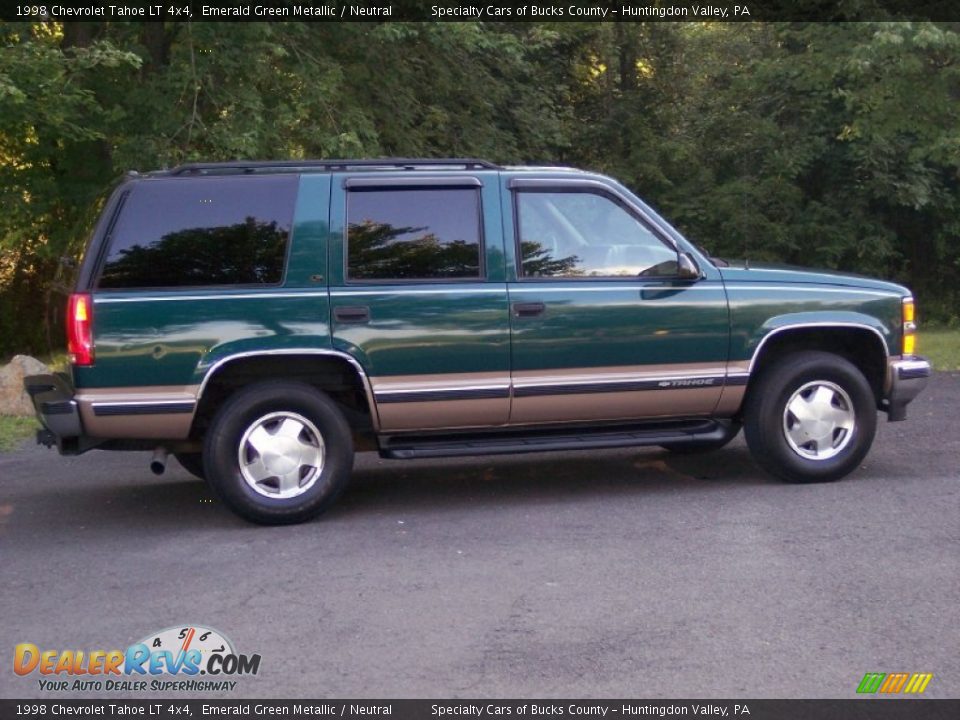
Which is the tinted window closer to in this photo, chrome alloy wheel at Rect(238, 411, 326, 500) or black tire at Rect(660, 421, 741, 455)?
chrome alloy wheel at Rect(238, 411, 326, 500)

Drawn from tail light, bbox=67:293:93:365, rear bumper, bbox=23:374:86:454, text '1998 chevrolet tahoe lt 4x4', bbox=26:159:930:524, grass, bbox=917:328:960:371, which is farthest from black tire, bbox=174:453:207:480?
grass, bbox=917:328:960:371

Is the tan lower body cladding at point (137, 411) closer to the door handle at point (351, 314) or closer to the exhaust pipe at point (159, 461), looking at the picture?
the exhaust pipe at point (159, 461)

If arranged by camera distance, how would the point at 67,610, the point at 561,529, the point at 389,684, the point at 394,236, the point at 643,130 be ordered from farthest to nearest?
Result: the point at 643,130, the point at 394,236, the point at 561,529, the point at 67,610, the point at 389,684

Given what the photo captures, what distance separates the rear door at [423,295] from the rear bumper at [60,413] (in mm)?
1522

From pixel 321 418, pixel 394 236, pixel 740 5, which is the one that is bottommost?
pixel 321 418

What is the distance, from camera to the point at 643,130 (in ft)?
71.3

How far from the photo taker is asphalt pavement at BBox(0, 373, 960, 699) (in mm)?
4742

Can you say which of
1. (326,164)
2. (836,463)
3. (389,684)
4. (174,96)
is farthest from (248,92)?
(389,684)

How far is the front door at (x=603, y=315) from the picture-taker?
24.4 ft

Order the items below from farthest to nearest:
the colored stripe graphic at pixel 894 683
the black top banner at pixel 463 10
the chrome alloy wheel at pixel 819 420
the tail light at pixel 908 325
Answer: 1. the black top banner at pixel 463 10
2. the tail light at pixel 908 325
3. the chrome alloy wheel at pixel 819 420
4. the colored stripe graphic at pixel 894 683

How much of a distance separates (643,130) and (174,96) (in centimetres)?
959

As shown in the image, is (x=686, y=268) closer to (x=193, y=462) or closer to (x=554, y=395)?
(x=554, y=395)

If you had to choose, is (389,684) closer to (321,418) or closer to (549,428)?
(321,418)

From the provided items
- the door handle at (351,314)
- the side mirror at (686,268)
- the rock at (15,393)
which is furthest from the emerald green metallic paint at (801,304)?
the rock at (15,393)
